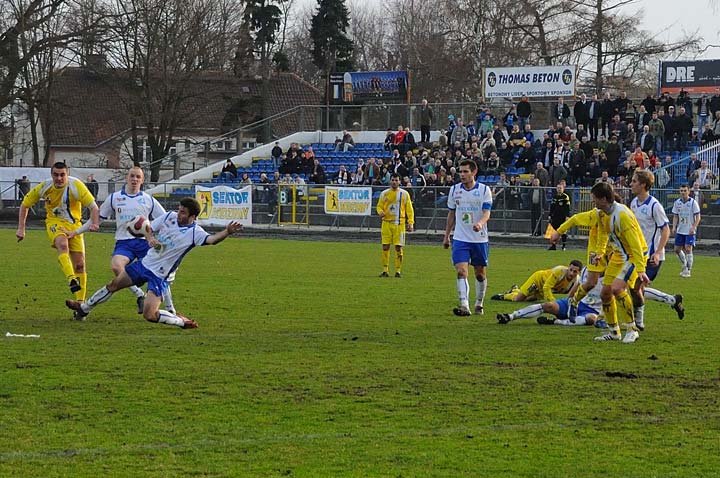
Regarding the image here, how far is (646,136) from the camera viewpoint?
38.0 m

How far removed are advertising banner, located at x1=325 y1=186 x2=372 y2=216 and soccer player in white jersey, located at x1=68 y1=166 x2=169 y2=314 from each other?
24029 millimetres

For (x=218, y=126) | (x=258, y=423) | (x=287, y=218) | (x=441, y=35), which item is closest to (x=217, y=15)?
(x=218, y=126)

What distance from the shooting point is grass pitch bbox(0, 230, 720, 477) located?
23.3 feet

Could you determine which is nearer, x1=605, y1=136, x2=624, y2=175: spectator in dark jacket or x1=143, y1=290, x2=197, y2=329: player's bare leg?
x1=143, y1=290, x2=197, y2=329: player's bare leg

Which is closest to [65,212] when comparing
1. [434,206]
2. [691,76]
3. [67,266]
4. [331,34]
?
[67,266]

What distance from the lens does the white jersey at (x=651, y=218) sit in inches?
527

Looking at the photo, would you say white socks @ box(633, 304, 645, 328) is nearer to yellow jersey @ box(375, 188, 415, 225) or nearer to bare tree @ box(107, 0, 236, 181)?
yellow jersey @ box(375, 188, 415, 225)

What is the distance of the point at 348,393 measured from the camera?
9242mm

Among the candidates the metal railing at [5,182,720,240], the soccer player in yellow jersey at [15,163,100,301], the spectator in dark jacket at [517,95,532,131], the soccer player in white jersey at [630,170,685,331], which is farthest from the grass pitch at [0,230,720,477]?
the spectator in dark jacket at [517,95,532,131]

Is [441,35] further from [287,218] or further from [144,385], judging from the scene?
[144,385]

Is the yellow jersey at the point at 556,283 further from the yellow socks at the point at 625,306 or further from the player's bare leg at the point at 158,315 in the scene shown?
the player's bare leg at the point at 158,315

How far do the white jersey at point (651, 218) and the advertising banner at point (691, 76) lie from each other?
32474mm

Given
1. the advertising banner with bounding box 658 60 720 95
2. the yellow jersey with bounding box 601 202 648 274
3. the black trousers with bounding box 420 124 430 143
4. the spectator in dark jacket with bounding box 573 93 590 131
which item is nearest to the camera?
the yellow jersey with bounding box 601 202 648 274

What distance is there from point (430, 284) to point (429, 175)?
63.7 ft
